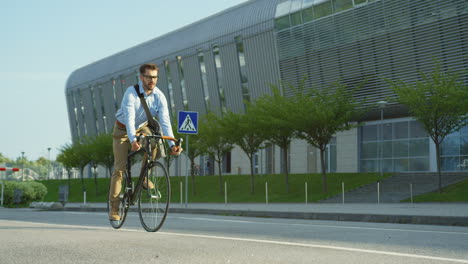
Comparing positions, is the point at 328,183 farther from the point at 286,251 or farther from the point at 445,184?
the point at 286,251

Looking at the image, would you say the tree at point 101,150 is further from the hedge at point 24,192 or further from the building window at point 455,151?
the building window at point 455,151

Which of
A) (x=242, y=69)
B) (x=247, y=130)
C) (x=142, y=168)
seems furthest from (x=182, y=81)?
(x=142, y=168)

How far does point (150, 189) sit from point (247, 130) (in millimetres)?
29191

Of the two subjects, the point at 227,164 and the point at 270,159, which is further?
the point at 227,164

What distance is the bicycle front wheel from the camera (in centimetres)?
735

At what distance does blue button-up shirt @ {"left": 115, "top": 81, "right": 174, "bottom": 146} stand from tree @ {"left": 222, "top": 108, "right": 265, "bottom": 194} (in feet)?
92.6

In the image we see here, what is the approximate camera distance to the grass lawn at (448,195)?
28.0 m

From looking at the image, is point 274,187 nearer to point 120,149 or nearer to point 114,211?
point 114,211

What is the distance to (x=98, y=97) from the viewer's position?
72.4 meters

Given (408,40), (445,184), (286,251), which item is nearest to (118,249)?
(286,251)

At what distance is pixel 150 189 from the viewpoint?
747 centimetres

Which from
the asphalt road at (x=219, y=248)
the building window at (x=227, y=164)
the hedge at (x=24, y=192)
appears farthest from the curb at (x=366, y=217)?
the building window at (x=227, y=164)

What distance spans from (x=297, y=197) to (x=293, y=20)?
16.5m

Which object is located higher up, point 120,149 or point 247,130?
point 247,130
